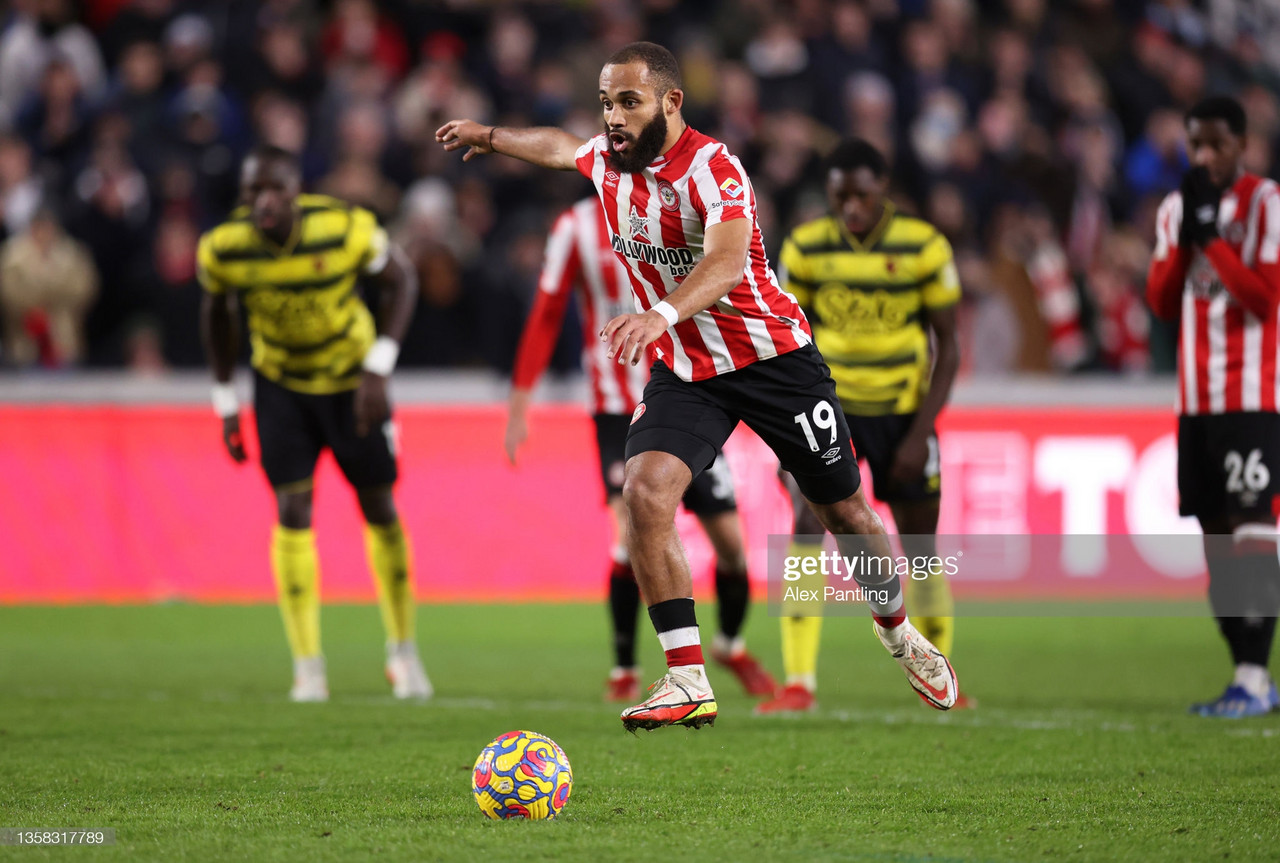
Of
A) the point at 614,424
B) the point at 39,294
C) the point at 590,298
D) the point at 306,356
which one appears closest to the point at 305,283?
the point at 306,356

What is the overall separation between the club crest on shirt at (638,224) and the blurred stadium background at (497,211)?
6710 millimetres

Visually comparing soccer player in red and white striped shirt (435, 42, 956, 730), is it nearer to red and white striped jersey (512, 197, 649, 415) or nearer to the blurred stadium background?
red and white striped jersey (512, 197, 649, 415)

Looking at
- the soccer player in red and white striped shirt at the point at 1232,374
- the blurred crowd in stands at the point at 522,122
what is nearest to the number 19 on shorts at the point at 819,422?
the soccer player in red and white striped shirt at the point at 1232,374

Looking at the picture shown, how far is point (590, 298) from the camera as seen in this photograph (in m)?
7.75

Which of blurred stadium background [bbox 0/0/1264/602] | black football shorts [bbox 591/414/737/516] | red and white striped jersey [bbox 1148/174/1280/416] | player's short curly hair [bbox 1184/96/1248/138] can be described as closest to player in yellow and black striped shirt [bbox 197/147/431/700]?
black football shorts [bbox 591/414/737/516]

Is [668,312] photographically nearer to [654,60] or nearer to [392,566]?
[654,60]

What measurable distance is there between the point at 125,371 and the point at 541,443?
3.48 m

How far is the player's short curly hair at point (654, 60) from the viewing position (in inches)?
202

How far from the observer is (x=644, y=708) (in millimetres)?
4691

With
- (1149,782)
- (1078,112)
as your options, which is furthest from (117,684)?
(1078,112)

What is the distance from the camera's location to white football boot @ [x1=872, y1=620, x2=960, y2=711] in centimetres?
561

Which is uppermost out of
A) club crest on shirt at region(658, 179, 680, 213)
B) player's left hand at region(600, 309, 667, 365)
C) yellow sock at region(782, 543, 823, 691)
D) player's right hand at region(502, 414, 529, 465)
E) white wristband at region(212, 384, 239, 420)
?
club crest on shirt at region(658, 179, 680, 213)

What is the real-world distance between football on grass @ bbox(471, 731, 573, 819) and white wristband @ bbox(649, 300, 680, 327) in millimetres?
1280

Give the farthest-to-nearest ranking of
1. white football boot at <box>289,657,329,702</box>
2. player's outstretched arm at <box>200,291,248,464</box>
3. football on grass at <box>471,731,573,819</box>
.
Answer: player's outstretched arm at <box>200,291,248,464</box>
white football boot at <box>289,657,329,702</box>
football on grass at <box>471,731,573,819</box>
